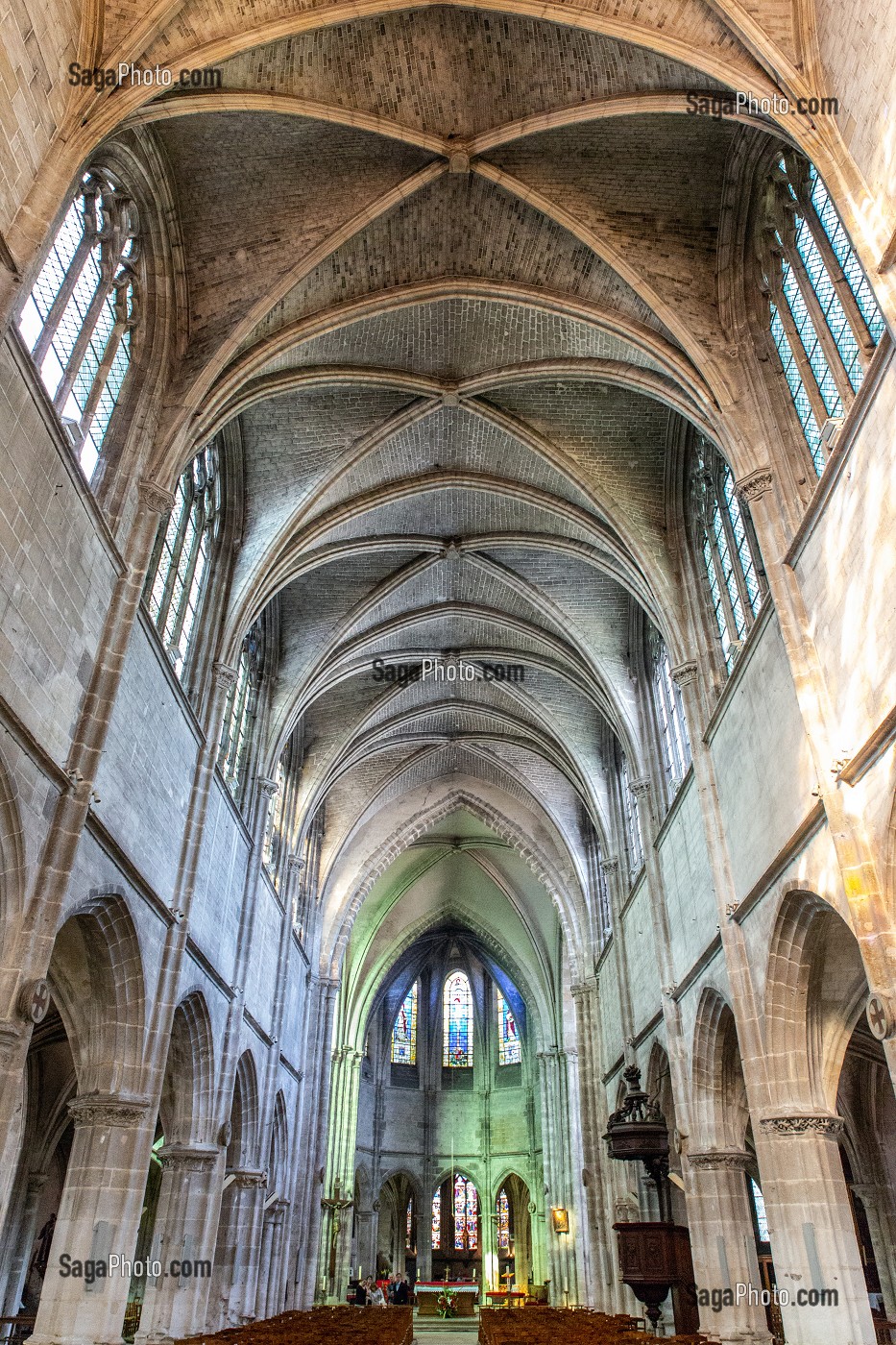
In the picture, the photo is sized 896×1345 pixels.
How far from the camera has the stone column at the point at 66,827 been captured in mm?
8836

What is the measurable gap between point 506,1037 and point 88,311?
123ft

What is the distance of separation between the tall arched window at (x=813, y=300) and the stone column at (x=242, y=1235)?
16.6 metres

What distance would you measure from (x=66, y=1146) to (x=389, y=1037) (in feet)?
72.1

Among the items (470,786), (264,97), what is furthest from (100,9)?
(470,786)

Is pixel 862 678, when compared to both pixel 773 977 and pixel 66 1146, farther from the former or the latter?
pixel 66 1146

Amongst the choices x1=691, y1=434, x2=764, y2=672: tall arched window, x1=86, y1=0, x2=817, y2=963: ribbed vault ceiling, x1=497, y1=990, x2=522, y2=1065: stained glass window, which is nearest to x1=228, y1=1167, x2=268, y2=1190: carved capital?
x1=86, y1=0, x2=817, y2=963: ribbed vault ceiling

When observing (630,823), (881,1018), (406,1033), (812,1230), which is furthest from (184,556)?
(406,1033)

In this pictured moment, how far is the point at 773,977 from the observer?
1236 centimetres

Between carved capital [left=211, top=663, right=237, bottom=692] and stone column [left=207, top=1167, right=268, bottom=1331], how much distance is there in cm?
937

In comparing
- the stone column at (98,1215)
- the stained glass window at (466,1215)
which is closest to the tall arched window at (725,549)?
the stone column at (98,1215)

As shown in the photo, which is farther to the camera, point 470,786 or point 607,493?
point 470,786

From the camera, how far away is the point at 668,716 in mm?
20156

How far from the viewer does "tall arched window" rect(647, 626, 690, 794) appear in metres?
18.7

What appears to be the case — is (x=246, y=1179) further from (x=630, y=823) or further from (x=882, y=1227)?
(x=882, y=1227)
